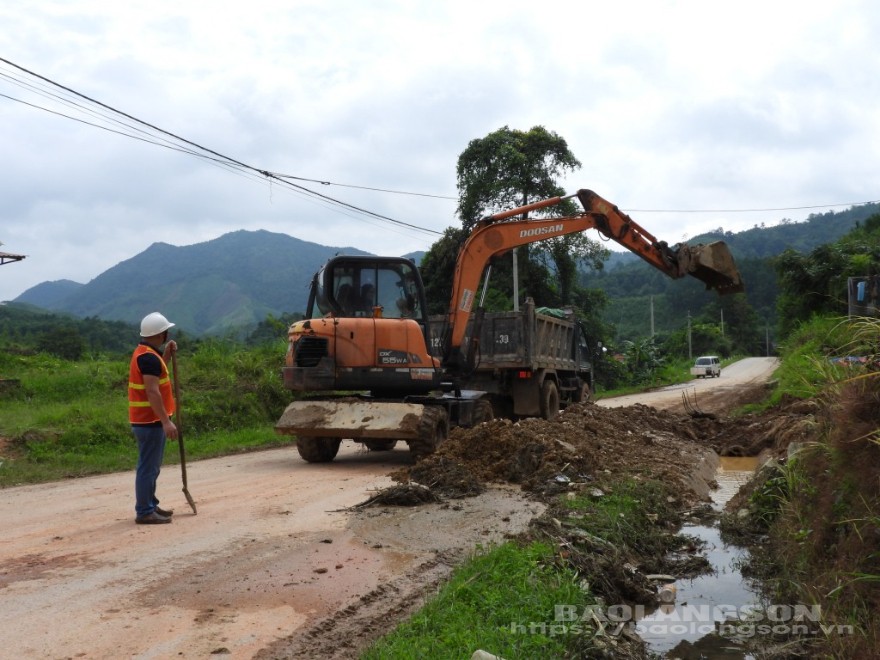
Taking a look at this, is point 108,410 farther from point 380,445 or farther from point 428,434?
point 428,434

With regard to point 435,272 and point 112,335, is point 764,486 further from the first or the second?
point 112,335

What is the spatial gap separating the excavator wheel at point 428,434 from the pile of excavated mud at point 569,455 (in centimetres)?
24

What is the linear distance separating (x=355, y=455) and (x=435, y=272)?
2149cm

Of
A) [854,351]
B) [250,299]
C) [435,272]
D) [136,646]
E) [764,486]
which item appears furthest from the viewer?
[250,299]

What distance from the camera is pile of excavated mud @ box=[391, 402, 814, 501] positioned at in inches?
357

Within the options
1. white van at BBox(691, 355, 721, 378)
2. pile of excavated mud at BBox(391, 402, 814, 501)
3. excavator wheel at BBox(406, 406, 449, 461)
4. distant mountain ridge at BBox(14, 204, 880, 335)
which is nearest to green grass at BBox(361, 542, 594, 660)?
pile of excavated mud at BBox(391, 402, 814, 501)

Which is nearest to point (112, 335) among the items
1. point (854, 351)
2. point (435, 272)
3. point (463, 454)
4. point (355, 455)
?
point (435, 272)

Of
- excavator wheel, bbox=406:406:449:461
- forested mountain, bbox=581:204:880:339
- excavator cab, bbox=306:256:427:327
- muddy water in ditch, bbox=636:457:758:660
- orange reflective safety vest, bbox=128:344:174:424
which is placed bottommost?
muddy water in ditch, bbox=636:457:758:660

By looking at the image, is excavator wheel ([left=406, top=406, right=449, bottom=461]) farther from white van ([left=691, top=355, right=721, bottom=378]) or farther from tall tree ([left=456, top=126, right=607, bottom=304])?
white van ([left=691, top=355, right=721, bottom=378])

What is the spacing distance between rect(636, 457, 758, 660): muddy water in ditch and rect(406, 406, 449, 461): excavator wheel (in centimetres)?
415

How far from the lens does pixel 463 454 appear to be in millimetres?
10188

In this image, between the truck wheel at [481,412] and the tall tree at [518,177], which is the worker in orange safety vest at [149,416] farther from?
the tall tree at [518,177]

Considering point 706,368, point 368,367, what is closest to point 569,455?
point 368,367

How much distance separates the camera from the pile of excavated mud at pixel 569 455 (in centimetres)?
908
